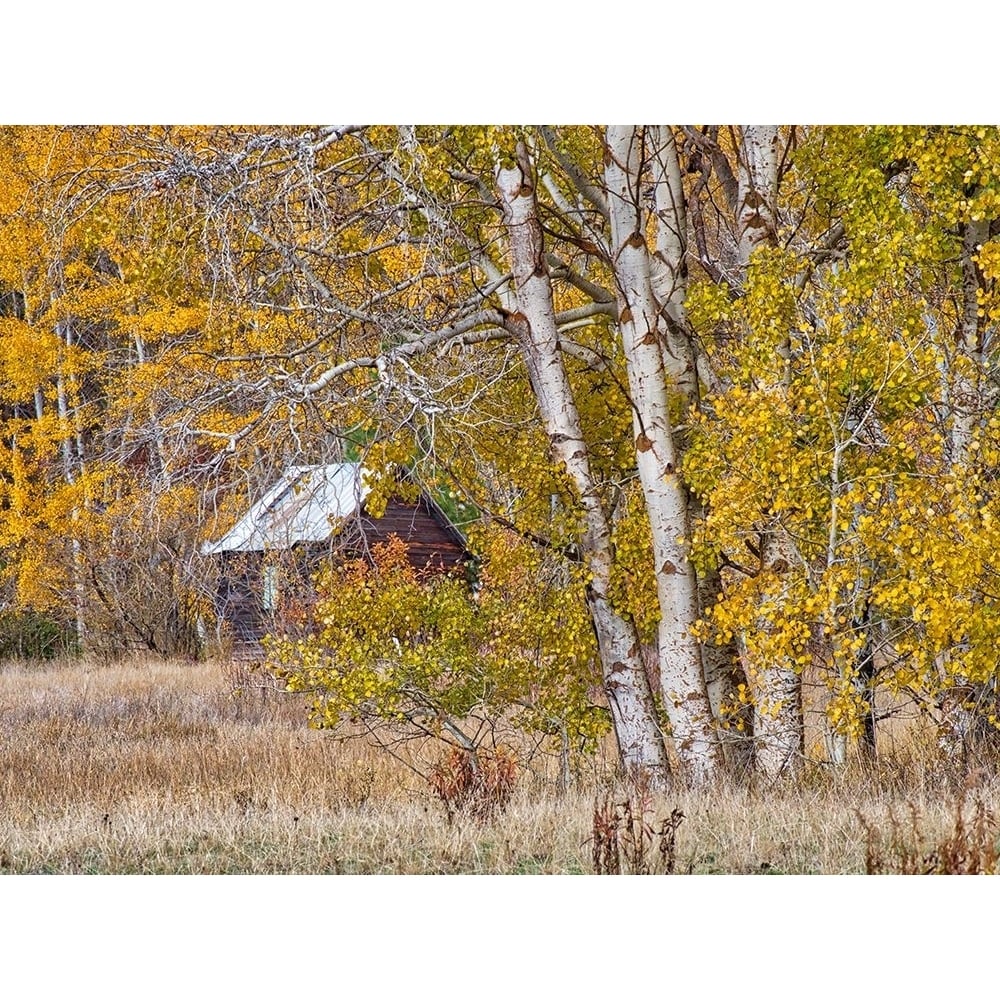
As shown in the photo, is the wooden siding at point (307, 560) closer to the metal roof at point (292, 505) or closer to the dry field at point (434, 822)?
the metal roof at point (292, 505)

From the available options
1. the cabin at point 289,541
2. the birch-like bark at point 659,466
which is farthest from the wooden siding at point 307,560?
the birch-like bark at point 659,466

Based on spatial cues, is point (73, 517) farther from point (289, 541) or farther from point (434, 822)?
point (434, 822)

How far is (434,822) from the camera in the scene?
6.99m

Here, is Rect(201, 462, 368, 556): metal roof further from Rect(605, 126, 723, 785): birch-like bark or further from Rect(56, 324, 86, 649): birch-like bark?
Rect(56, 324, 86, 649): birch-like bark

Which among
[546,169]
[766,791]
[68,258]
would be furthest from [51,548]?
[766,791]

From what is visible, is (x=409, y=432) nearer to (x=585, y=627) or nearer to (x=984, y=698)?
(x=585, y=627)

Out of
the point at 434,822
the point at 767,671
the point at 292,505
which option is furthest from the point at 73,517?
the point at 767,671

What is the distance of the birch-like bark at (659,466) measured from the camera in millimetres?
7801

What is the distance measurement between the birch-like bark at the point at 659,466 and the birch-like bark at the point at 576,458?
0.21 meters

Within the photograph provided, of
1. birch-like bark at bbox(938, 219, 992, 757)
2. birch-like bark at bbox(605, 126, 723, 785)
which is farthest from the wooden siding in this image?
birch-like bark at bbox(938, 219, 992, 757)

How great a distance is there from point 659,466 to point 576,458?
0.50 metres

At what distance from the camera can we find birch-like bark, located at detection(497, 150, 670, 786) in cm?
781

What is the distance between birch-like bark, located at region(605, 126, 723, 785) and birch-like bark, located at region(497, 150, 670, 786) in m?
0.21
